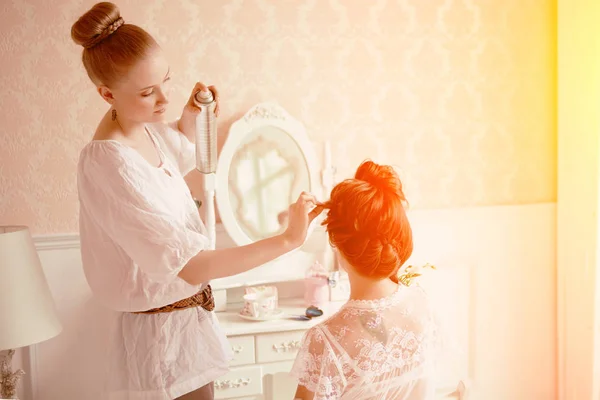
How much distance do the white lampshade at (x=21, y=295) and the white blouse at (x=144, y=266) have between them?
1.92ft

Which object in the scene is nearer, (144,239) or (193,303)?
(144,239)

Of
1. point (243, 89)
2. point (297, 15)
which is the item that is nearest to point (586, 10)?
point (297, 15)

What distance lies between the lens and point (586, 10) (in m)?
3.21

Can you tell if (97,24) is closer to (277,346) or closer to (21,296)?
(21,296)

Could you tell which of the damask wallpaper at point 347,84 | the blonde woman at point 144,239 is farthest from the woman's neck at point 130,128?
the damask wallpaper at point 347,84

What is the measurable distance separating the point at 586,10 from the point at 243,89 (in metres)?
1.62

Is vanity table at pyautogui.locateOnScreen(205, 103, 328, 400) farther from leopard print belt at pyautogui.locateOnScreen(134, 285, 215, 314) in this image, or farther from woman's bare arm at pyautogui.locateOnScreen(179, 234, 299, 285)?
woman's bare arm at pyautogui.locateOnScreen(179, 234, 299, 285)

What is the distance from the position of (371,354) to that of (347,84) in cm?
169

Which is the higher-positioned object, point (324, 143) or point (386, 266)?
point (324, 143)

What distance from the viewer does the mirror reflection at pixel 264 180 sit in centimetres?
301

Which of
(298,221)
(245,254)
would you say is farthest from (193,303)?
(298,221)

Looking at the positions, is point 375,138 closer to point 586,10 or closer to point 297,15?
point 297,15

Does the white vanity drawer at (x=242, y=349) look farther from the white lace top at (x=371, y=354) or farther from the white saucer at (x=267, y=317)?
the white lace top at (x=371, y=354)

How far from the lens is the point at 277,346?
2.77m
